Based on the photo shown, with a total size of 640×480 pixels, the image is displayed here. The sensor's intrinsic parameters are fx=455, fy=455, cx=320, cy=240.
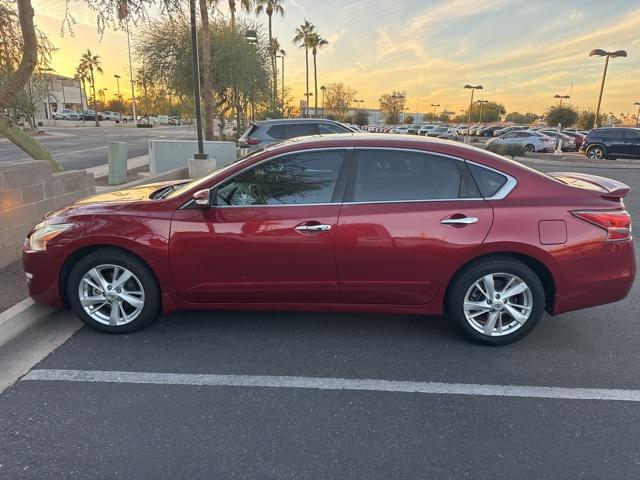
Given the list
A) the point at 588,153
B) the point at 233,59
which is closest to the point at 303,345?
the point at 233,59

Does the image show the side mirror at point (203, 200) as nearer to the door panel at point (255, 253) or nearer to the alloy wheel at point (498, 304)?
the door panel at point (255, 253)

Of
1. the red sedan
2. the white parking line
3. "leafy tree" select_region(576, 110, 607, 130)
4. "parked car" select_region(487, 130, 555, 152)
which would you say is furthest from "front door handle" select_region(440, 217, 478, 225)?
"leafy tree" select_region(576, 110, 607, 130)

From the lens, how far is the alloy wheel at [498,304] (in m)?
3.53

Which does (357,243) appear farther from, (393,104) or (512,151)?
(393,104)

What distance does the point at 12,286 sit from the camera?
4488mm

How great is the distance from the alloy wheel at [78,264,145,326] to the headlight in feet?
1.30

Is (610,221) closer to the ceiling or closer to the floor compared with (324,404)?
closer to the ceiling

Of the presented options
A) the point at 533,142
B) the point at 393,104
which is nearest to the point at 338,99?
→ the point at 393,104

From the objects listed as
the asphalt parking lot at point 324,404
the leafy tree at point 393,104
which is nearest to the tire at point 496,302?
the asphalt parking lot at point 324,404

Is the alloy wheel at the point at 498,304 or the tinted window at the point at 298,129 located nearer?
the alloy wheel at the point at 498,304

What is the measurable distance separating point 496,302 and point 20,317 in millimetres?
3906

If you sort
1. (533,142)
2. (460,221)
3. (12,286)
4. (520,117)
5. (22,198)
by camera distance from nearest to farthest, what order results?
1. (460,221)
2. (12,286)
3. (22,198)
4. (533,142)
5. (520,117)

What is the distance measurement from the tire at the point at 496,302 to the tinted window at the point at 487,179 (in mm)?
543

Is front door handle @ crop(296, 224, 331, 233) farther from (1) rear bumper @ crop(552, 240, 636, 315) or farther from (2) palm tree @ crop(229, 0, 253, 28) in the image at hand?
(2) palm tree @ crop(229, 0, 253, 28)
